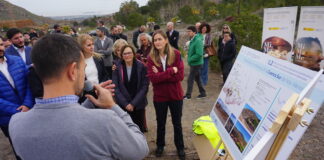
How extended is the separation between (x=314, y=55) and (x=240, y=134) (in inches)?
127

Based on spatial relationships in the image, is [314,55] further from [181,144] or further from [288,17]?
[181,144]

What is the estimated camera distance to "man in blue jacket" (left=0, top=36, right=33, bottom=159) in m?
2.55

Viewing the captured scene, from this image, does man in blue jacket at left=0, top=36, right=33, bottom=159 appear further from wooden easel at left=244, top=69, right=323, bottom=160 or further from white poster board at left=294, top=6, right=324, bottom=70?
white poster board at left=294, top=6, right=324, bottom=70

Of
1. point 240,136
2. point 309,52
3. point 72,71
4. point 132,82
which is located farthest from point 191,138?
point 72,71

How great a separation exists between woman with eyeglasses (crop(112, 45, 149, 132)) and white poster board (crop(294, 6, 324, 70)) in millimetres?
3029

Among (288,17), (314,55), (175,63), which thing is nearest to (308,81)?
(175,63)

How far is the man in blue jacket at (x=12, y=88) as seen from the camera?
255cm

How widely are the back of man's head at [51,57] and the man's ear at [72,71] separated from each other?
2 centimetres

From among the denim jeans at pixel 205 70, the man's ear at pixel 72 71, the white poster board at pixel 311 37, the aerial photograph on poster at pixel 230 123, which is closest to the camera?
the man's ear at pixel 72 71

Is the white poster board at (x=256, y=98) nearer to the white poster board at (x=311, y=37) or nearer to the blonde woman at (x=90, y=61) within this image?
the blonde woman at (x=90, y=61)

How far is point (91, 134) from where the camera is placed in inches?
36.8

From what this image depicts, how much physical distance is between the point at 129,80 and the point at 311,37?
3.34 m

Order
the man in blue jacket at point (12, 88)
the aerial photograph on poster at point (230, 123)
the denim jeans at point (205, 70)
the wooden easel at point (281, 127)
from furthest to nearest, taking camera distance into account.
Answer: the denim jeans at point (205, 70) < the man in blue jacket at point (12, 88) < the aerial photograph on poster at point (230, 123) < the wooden easel at point (281, 127)

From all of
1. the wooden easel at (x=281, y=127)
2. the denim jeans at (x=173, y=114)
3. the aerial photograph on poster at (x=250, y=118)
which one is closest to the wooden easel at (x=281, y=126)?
the wooden easel at (x=281, y=127)
